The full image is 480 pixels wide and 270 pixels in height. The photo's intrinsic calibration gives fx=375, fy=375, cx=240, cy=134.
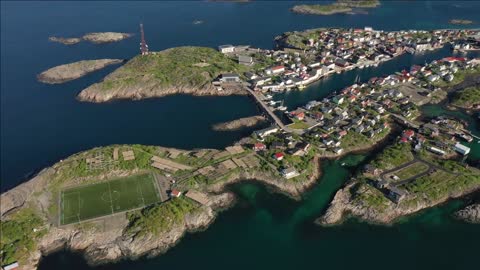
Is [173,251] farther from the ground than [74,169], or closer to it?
closer to it

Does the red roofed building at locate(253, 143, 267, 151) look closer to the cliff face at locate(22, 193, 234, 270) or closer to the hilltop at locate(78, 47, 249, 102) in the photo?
the cliff face at locate(22, 193, 234, 270)

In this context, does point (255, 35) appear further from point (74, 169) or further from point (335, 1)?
point (74, 169)

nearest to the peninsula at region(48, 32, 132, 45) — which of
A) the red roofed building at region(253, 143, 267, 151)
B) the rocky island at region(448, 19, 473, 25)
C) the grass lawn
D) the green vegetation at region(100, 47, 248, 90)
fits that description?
the green vegetation at region(100, 47, 248, 90)

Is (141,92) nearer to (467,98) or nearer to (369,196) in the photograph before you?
(369,196)

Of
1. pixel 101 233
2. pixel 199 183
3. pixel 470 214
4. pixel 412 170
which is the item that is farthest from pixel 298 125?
pixel 101 233

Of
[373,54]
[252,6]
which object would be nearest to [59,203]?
[373,54]
